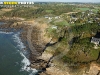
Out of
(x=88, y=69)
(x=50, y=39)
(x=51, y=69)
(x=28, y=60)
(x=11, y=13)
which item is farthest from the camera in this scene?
(x=11, y=13)

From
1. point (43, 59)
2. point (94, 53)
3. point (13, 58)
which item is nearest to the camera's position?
point (94, 53)

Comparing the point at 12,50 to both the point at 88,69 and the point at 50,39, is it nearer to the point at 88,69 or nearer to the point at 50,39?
the point at 50,39

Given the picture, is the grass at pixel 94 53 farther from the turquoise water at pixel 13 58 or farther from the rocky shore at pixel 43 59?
the turquoise water at pixel 13 58

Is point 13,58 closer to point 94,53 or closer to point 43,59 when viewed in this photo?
point 43,59

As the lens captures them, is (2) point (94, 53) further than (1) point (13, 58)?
No

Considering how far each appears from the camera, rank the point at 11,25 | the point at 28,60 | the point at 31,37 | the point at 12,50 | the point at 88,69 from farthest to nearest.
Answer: the point at 11,25 → the point at 31,37 → the point at 12,50 → the point at 28,60 → the point at 88,69

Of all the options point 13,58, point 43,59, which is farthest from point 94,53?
point 13,58

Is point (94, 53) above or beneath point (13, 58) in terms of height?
above

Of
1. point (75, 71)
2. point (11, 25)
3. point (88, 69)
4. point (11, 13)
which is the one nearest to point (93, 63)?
point (88, 69)

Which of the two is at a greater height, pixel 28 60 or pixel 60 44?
pixel 60 44
